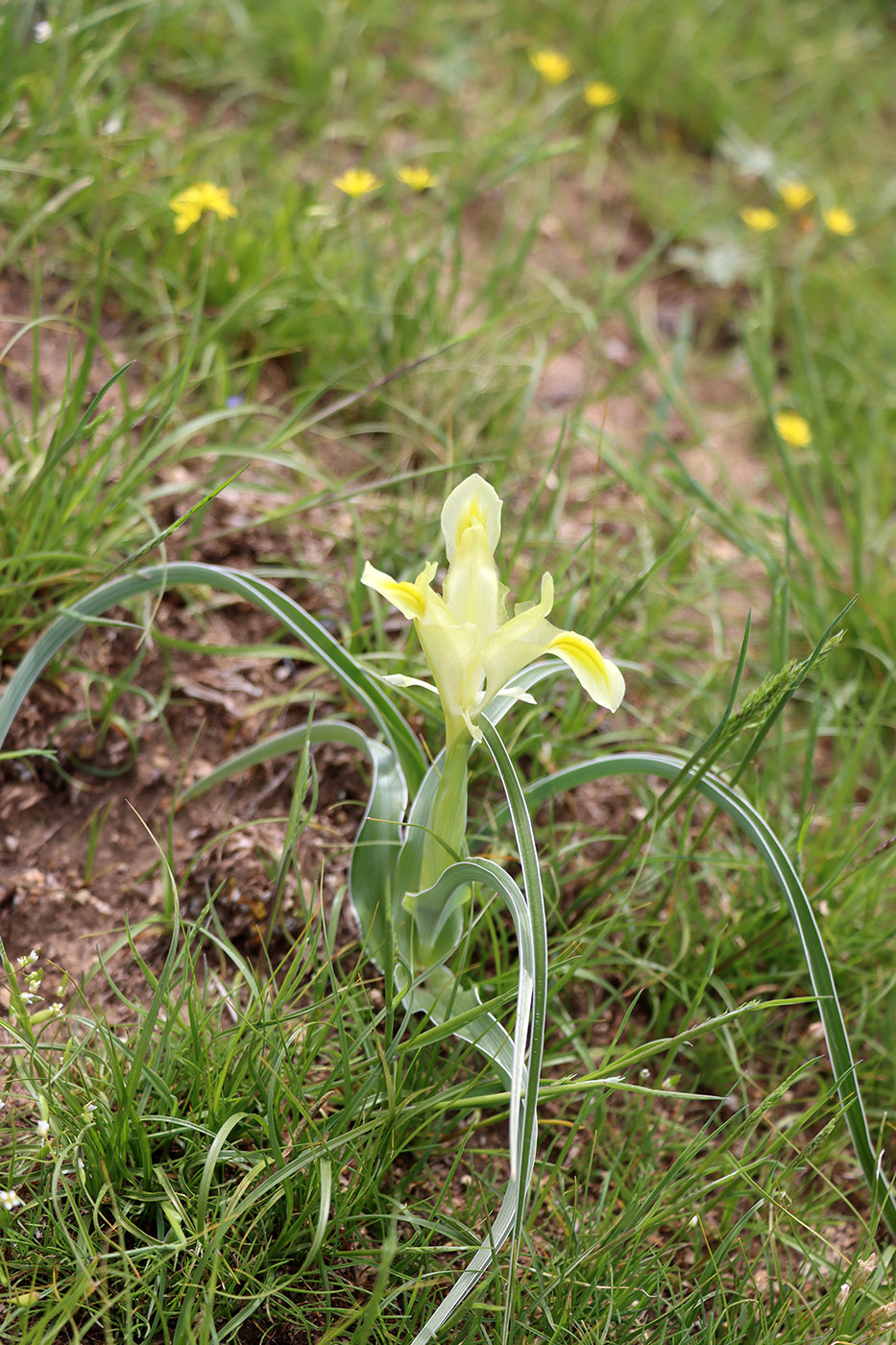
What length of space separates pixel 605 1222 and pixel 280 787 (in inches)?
31.4

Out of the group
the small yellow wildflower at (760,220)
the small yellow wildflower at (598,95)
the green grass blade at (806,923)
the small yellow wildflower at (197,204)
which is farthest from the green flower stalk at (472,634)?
the small yellow wildflower at (598,95)

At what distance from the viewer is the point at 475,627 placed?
1.02 meters

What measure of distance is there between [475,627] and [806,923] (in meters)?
0.59

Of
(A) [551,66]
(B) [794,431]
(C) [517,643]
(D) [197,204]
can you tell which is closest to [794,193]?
(A) [551,66]

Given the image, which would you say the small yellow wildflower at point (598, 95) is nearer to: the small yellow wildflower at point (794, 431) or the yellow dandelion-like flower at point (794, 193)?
the yellow dandelion-like flower at point (794, 193)

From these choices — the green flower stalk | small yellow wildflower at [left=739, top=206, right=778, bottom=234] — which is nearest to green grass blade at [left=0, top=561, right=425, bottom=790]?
the green flower stalk

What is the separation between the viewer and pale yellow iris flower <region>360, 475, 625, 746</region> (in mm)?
1006

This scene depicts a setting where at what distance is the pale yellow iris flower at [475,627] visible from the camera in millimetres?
1006

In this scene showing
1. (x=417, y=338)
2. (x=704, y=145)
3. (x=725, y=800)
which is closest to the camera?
(x=725, y=800)

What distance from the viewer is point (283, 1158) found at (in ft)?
3.65

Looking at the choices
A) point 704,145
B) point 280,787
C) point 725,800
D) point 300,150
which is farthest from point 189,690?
point 704,145

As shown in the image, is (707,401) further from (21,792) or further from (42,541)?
(21,792)

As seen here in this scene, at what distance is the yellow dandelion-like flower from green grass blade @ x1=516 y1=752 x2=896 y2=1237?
2.18 meters

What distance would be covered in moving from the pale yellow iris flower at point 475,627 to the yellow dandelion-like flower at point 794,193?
224 cm
